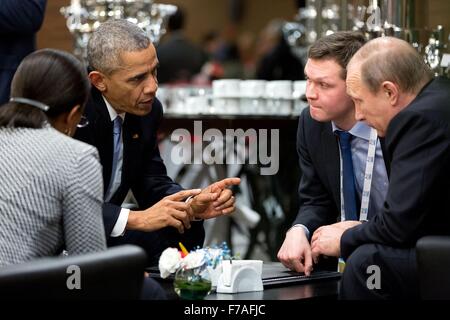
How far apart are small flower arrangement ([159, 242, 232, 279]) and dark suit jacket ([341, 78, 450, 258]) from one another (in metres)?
0.54

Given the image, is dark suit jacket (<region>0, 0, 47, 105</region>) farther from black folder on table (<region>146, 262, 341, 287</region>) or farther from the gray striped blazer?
the gray striped blazer

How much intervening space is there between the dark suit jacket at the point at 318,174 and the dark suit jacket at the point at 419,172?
705 millimetres

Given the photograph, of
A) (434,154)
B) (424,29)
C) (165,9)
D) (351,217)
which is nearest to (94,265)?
(434,154)

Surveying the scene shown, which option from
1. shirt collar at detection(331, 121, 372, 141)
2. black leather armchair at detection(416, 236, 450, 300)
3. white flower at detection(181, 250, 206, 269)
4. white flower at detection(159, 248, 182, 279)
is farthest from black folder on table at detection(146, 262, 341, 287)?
black leather armchair at detection(416, 236, 450, 300)

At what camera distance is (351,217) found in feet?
13.2

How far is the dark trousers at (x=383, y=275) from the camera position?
10.9 feet

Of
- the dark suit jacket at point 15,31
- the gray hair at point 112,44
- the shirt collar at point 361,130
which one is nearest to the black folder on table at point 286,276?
the shirt collar at point 361,130

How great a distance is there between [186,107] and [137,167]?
1.99 meters

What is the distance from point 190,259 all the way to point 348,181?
2.89 feet

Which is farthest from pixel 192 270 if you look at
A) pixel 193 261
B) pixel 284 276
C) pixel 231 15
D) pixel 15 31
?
pixel 231 15

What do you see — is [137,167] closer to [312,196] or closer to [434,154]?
[312,196]

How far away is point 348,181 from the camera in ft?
13.2

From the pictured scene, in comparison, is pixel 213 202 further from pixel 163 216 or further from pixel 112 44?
pixel 112 44

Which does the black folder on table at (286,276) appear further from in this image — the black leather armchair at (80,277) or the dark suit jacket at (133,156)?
the black leather armchair at (80,277)
